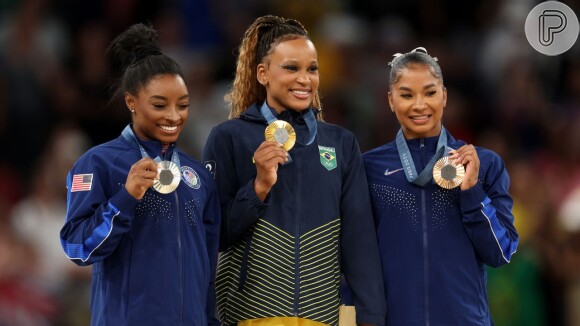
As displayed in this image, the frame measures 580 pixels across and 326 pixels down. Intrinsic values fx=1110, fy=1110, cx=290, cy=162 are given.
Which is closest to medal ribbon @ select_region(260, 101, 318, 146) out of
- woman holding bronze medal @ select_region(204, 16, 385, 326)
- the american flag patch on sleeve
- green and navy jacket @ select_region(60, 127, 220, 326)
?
woman holding bronze medal @ select_region(204, 16, 385, 326)

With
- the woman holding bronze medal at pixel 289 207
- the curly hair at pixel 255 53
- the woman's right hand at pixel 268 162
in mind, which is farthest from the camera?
the curly hair at pixel 255 53

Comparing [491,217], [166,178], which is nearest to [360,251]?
[491,217]

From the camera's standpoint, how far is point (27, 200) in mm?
9172

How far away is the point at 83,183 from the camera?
5047 millimetres

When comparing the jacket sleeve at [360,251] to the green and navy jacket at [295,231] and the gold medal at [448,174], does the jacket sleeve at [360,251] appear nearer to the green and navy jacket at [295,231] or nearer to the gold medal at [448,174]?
the green and navy jacket at [295,231]

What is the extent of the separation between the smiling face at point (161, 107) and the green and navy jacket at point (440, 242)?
1.10m

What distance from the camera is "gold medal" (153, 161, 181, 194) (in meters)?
5.01

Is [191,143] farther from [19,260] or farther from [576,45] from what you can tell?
[576,45]

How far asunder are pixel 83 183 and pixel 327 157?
47.6 inches

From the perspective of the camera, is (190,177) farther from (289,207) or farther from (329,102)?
(329,102)

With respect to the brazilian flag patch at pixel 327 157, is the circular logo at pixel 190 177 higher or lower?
lower

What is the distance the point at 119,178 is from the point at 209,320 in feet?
2.64

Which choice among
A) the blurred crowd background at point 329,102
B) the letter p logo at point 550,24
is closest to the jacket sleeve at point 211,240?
the letter p logo at point 550,24

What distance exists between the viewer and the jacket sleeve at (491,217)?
5344 millimetres
